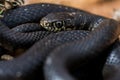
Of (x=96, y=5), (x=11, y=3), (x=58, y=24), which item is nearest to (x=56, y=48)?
(x=58, y=24)

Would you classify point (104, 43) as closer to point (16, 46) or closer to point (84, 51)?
point (84, 51)

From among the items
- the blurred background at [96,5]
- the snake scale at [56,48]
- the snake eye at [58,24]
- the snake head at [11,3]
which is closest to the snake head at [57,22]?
the snake eye at [58,24]

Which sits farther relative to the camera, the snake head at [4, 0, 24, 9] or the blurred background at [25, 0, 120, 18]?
the blurred background at [25, 0, 120, 18]

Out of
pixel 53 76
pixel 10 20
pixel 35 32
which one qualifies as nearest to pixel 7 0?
pixel 10 20

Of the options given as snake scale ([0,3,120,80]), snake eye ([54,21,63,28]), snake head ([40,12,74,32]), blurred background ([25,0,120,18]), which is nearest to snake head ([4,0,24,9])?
snake scale ([0,3,120,80])

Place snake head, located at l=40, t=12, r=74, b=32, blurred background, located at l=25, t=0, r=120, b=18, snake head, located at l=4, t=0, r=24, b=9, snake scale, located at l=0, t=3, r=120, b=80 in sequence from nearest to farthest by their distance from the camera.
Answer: snake scale, located at l=0, t=3, r=120, b=80, snake head, located at l=40, t=12, r=74, b=32, snake head, located at l=4, t=0, r=24, b=9, blurred background, located at l=25, t=0, r=120, b=18

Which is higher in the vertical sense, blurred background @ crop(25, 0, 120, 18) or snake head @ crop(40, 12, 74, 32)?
snake head @ crop(40, 12, 74, 32)

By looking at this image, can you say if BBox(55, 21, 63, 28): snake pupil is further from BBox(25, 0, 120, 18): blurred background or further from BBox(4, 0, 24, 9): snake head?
BBox(25, 0, 120, 18): blurred background
